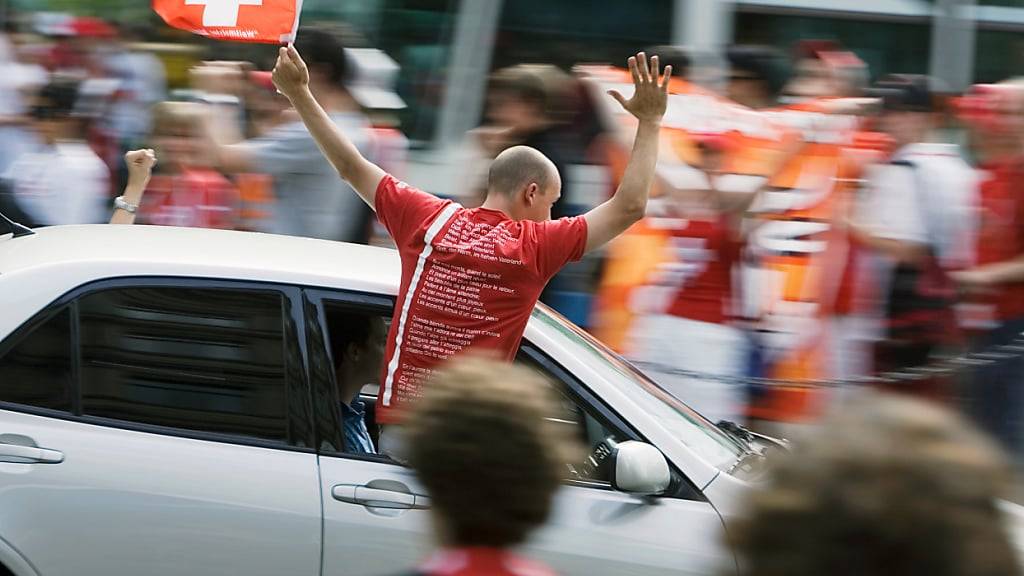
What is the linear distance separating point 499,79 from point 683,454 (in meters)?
3.12

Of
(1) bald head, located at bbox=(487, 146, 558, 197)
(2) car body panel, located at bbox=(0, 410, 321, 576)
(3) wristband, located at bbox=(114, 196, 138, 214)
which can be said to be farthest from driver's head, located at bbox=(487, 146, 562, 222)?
(3) wristband, located at bbox=(114, 196, 138, 214)

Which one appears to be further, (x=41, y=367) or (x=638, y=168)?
(x=638, y=168)

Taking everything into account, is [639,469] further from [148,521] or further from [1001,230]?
[1001,230]

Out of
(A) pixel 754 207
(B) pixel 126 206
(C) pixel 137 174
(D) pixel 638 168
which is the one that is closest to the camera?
(D) pixel 638 168

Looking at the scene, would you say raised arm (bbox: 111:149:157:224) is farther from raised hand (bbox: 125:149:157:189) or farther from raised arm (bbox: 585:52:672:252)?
raised arm (bbox: 585:52:672:252)

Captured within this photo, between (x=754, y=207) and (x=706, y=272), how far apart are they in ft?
1.20

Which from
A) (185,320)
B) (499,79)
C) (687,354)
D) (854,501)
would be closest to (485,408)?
(854,501)

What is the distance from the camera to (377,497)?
3.82m

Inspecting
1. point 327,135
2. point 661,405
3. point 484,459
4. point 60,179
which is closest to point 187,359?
point 327,135

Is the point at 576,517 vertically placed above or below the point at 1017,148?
below

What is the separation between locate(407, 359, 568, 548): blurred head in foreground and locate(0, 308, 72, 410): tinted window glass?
6.46ft

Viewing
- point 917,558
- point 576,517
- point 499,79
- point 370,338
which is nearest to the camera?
point 917,558

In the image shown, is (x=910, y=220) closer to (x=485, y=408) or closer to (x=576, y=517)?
(x=576, y=517)

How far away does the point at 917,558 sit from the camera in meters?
1.52
